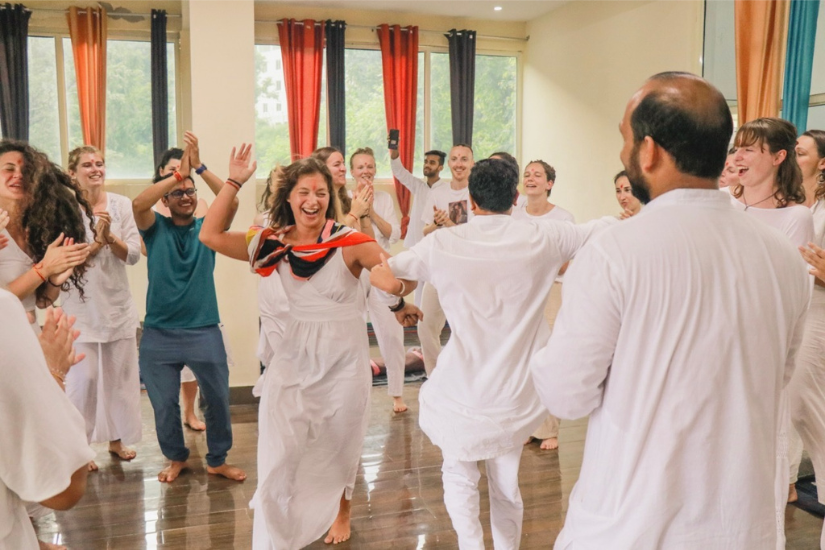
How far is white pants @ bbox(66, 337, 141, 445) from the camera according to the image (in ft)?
13.2

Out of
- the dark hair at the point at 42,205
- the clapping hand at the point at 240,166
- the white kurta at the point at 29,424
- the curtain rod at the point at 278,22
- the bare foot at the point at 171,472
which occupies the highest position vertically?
the curtain rod at the point at 278,22

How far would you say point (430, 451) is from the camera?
438cm

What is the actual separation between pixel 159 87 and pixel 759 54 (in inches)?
257

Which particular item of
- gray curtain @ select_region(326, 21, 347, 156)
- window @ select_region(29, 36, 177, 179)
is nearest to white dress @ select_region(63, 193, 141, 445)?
window @ select_region(29, 36, 177, 179)

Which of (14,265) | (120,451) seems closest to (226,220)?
(14,265)

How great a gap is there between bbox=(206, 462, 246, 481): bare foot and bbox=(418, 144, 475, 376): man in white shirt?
1582mm

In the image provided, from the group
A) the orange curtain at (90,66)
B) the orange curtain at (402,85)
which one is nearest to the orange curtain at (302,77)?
the orange curtain at (402,85)

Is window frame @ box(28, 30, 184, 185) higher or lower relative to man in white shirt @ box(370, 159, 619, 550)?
higher

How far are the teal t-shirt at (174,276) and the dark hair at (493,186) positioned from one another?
1.89 meters

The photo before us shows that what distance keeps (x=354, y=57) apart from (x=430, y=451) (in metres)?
6.39

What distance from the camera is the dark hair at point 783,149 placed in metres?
3.04

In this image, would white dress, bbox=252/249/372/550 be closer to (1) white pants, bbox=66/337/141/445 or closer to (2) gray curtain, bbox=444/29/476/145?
(1) white pants, bbox=66/337/141/445

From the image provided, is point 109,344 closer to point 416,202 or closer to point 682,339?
point 416,202

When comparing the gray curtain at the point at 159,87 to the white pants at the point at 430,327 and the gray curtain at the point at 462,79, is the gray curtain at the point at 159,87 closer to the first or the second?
the gray curtain at the point at 462,79
